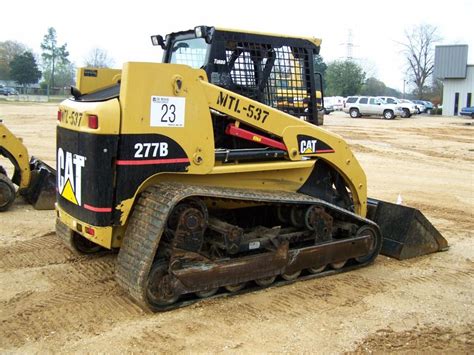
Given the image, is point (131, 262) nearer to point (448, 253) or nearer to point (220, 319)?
point (220, 319)

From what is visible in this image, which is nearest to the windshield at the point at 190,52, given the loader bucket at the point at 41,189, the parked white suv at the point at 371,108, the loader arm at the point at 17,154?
the loader bucket at the point at 41,189

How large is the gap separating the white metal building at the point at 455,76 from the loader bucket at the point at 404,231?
48211 millimetres

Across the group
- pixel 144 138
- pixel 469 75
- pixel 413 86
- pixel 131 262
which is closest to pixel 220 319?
pixel 131 262

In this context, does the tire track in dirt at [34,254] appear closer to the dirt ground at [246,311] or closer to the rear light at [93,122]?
the dirt ground at [246,311]

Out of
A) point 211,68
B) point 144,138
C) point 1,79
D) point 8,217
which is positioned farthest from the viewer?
point 1,79

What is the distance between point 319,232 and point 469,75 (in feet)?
167

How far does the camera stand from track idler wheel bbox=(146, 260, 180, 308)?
462 centimetres

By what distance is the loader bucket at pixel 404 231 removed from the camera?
255 inches

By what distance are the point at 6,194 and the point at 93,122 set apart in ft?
14.8

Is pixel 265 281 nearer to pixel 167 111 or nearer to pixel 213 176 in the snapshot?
pixel 213 176

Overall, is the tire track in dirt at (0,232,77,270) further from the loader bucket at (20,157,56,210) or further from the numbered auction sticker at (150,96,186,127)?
the numbered auction sticker at (150,96,186,127)

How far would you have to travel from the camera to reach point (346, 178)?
6.27 m

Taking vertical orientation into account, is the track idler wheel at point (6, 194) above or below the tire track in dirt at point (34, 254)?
above

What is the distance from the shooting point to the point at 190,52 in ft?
19.3
